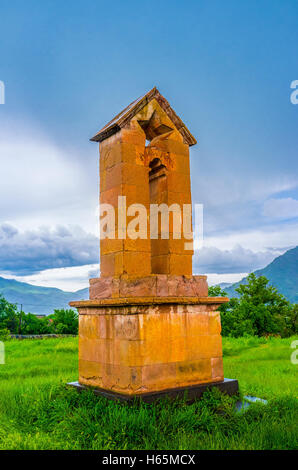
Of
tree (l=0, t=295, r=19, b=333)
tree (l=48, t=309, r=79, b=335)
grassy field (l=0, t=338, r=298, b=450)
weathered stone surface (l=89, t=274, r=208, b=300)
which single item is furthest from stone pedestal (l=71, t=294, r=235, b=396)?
tree (l=0, t=295, r=19, b=333)

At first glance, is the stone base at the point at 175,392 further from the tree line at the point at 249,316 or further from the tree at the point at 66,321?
the tree at the point at 66,321

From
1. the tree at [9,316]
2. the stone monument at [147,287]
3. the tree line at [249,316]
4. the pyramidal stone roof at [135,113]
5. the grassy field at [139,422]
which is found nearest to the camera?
the grassy field at [139,422]

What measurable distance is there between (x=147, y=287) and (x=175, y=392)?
5.20 ft

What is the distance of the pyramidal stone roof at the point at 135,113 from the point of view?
6590 mm

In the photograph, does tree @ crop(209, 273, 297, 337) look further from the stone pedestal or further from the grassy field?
the grassy field

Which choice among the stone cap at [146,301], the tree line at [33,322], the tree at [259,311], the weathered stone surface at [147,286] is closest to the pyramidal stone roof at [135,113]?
the weathered stone surface at [147,286]

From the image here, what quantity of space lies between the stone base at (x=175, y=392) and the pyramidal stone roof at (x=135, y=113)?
418cm

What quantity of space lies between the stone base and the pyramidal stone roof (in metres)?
4.18

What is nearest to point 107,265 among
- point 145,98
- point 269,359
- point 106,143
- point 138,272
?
point 138,272

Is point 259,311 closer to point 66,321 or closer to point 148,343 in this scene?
point 66,321

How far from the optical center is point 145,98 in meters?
6.91

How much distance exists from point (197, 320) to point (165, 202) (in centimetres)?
211

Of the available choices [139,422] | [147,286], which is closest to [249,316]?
[147,286]
